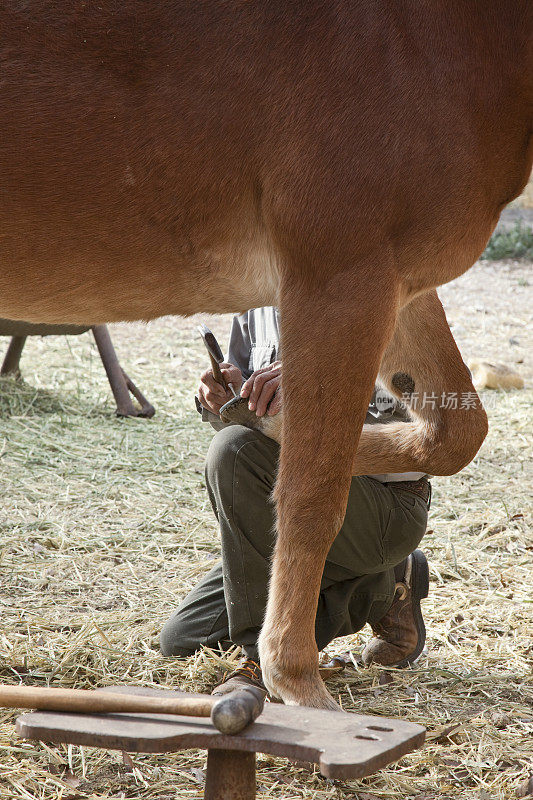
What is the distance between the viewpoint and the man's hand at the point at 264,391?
2.42 metres

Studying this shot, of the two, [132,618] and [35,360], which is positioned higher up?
[35,360]

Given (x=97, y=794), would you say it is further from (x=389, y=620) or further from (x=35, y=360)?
(x=35, y=360)

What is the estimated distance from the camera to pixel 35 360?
6.91 meters

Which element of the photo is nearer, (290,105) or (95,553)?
(290,105)

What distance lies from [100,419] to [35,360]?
1.56m

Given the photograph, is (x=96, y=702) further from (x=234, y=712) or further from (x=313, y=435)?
(x=313, y=435)

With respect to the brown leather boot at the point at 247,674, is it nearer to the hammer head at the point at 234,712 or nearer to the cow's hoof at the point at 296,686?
the cow's hoof at the point at 296,686

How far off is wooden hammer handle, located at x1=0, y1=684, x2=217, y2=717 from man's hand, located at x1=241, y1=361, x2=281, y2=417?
39.1 inches

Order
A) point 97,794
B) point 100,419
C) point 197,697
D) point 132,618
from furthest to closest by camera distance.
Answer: point 100,419 → point 132,618 → point 97,794 → point 197,697

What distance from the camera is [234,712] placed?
1.47 m

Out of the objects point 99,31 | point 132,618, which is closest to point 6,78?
point 99,31

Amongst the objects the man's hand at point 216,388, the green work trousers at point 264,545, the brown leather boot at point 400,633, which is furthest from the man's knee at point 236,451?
the brown leather boot at point 400,633

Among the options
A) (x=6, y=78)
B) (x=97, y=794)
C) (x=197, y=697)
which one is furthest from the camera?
(x=97, y=794)

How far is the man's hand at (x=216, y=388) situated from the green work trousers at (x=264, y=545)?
0.09 metres
